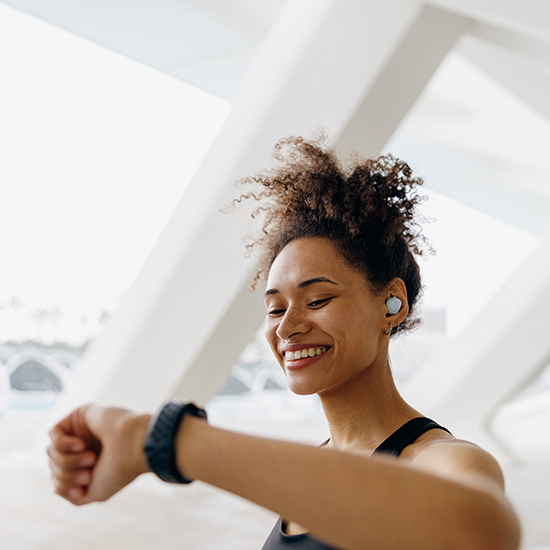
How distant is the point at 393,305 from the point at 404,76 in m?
2.69

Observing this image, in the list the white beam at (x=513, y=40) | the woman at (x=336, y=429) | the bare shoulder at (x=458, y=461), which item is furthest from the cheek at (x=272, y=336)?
the white beam at (x=513, y=40)

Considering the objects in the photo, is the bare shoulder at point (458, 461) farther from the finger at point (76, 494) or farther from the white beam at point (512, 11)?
the white beam at point (512, 11)

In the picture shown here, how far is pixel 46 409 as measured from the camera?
1036 cm

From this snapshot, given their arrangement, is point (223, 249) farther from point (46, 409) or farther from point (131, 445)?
point (46, 409)

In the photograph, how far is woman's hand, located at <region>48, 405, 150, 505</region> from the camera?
2.28 ft

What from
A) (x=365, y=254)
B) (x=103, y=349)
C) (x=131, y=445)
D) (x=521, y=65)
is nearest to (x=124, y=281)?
(x=103, y=349)

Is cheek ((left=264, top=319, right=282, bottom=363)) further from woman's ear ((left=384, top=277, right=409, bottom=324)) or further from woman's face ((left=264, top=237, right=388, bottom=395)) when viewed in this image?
woman's ear ((left=384, top=277, right=409, bottom=324))

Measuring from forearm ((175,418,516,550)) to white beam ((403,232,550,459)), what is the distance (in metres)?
6.11

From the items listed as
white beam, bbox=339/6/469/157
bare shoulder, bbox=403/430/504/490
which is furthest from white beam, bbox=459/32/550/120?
bare shoulder, bbox=403/430/504/490

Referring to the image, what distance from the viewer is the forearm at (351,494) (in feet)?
2.04

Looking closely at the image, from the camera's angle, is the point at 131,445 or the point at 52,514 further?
the point at 52,514

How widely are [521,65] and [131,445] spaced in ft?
15.8

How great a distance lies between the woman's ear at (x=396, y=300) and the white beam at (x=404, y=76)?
236 centimetres

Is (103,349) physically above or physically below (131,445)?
below
